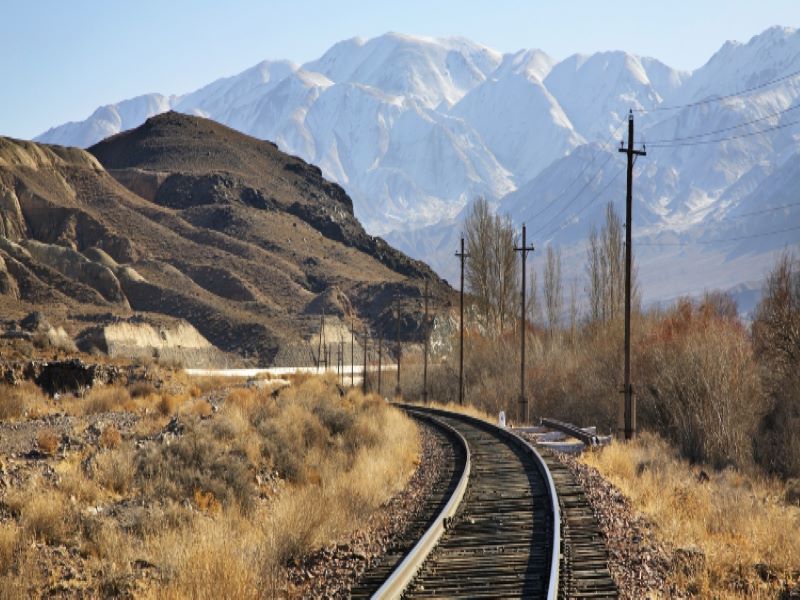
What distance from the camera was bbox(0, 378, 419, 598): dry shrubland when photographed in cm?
955

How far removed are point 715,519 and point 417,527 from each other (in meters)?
4.21

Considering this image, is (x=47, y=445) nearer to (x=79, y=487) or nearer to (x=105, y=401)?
(x=79, y=487)

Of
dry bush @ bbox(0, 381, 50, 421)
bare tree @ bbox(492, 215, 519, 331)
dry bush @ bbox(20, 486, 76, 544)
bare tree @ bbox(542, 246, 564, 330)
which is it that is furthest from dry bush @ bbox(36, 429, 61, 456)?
bare tree @ bbox(542, 246, 564, 330)

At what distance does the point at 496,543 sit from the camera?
11.7 meters

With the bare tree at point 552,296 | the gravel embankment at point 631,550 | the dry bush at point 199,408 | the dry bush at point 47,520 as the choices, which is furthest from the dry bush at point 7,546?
the bare tree at point 552,296

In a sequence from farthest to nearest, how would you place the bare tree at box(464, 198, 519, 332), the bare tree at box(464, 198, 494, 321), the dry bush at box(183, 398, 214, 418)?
the bare tree at box(464, 198, 494, 321)
the bare tree at box(464, 198, 519, 332)
the dry bush at box(183, 398, 214, 418)

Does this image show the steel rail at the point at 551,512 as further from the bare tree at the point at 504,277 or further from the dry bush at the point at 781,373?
the bare tree at the point at 504,277

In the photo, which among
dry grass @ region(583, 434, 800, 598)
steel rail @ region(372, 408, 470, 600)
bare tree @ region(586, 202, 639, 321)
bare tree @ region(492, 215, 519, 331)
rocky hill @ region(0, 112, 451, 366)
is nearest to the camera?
steel rail @ region(372, 408, 470, 600)

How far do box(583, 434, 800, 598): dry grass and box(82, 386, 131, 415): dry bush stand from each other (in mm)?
19692

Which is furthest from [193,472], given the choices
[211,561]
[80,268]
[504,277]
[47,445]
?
[80,268]

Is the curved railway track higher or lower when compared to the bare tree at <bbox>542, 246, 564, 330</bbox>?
lower

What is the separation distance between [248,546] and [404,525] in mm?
2647

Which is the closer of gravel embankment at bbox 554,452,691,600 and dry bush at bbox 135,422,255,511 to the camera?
gravel embankment at bbox 554,452,691,600

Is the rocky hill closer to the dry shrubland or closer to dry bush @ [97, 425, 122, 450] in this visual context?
dry bush @ [97, 425, 122, 450]
